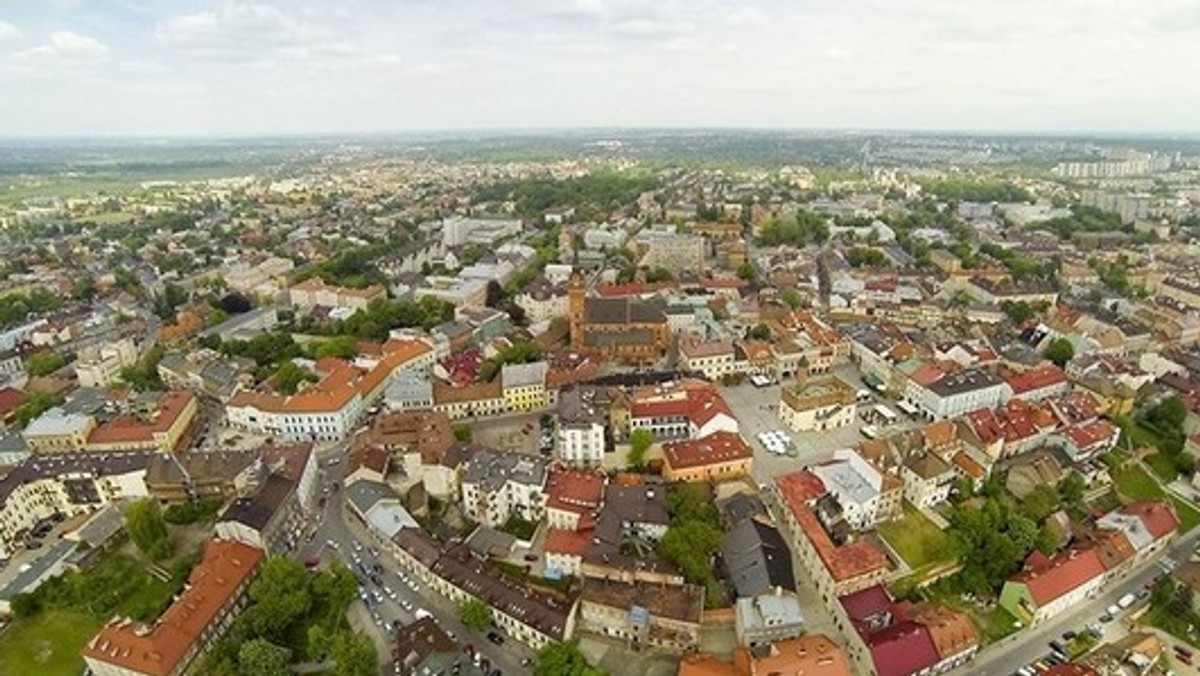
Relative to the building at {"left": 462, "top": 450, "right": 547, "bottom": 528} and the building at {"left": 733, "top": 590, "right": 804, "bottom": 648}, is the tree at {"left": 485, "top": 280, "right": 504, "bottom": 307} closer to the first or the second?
the building at {"left": 462, "top": 450, "right": 547, "bottom": 528}

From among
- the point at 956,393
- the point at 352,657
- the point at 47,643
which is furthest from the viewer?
the point at 956,393

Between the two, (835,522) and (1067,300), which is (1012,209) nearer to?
(1067,300)

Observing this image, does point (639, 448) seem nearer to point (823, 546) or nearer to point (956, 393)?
point (823, 546)

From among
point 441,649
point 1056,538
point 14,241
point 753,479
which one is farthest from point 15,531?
point 14,241

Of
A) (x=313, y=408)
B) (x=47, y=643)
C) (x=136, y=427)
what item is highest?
(x=313, y=408)

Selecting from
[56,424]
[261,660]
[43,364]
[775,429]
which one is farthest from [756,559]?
[43,364]

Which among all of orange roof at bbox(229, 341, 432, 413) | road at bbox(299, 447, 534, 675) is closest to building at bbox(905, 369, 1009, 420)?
road at bbox(299, 447, 534, 675)

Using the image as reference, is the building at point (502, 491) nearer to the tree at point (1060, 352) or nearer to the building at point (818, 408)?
the building at point (818, 408)
